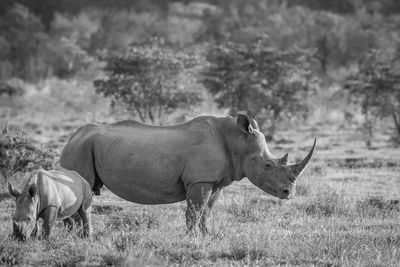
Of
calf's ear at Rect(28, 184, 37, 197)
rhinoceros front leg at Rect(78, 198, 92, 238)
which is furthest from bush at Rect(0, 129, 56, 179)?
calf's ear at Rect(28, 184, 37, 197)

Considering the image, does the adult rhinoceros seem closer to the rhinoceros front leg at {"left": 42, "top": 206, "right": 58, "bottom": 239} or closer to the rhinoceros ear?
the rhinoceros ear

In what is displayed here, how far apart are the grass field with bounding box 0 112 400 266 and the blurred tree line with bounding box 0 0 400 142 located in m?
7.90

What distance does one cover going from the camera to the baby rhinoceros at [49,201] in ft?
21.5

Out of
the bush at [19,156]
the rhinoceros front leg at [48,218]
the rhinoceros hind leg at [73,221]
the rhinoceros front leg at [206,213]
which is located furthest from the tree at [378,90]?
the rhinoceros front leg at [48,218]

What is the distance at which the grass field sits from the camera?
6.55 meters

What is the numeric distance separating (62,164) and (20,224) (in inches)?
64.3

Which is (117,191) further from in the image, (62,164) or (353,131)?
(353,131)

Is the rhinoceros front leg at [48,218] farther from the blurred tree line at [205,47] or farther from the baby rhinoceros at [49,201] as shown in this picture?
the blurred tree line at [205,47]

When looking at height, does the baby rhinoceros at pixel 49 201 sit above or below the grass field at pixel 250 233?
above

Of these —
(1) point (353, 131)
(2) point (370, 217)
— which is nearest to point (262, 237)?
(2) point (370, 217)

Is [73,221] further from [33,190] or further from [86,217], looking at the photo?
[33,190]

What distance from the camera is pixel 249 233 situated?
762 centimetres

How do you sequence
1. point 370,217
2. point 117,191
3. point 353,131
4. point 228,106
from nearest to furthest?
point 117,191
point 370,217
point 228,106
point 353,131

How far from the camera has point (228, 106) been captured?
22.0 m
